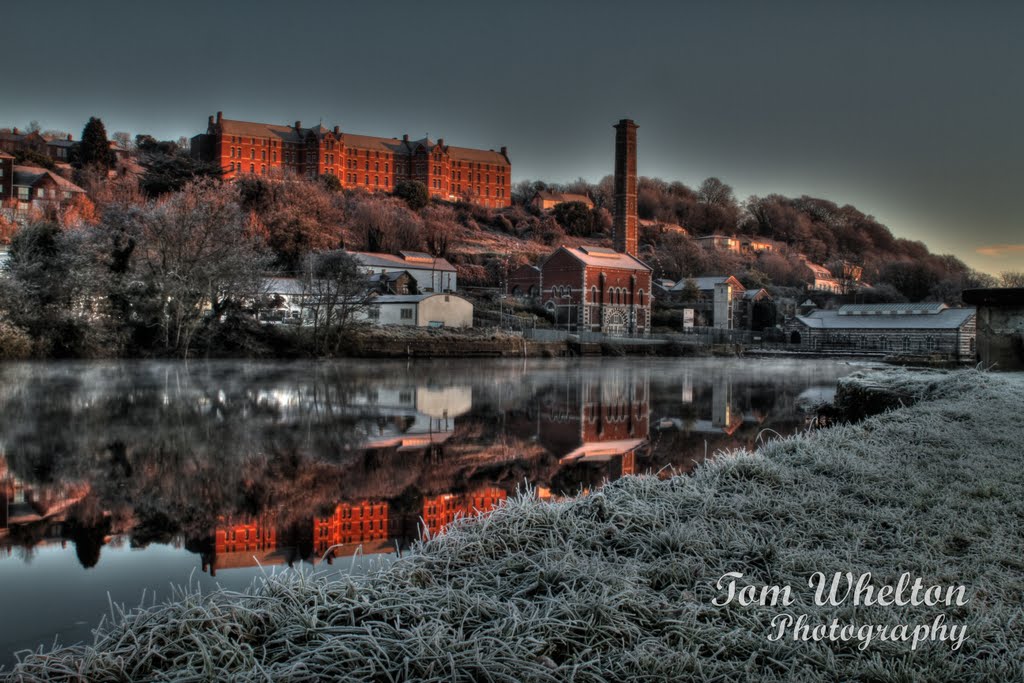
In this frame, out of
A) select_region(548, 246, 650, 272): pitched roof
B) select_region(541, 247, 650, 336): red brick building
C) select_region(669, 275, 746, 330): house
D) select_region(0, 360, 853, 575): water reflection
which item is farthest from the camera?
select_region(669, 275, 746, 330): house

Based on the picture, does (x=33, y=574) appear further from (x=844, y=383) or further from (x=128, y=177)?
(x=128, y=177)

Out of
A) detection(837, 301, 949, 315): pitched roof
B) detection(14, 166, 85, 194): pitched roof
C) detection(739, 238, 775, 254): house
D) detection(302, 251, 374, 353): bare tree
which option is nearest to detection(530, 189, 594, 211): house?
detection(739, 238, 775, 254): house

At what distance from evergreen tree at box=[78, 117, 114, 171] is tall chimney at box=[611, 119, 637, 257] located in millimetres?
50867

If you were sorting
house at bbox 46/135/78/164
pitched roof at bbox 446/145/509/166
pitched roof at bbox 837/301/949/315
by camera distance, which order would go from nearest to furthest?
pitched roof at bbox 837/301/949/315 < house at bbox 46/135/78/164 < pitched roof at bbox 446/145/509/166

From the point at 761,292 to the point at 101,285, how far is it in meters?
56.0

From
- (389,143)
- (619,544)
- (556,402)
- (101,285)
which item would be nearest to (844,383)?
(556,402)

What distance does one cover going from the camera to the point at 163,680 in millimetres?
2447

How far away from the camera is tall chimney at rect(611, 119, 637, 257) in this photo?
61.8 m

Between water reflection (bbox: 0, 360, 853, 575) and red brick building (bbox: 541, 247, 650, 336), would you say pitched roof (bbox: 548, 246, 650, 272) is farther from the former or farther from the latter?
water reflection (bbox: 0, 360, 853, 575)

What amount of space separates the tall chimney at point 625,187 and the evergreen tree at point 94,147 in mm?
50867

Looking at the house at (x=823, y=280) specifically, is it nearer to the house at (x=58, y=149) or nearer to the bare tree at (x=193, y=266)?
the bare tree at (x=193, y=266)

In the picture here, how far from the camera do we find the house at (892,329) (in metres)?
51.6

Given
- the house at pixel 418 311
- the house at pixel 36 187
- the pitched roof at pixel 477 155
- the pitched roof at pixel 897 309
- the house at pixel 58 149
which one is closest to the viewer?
the house at pixel 418 311

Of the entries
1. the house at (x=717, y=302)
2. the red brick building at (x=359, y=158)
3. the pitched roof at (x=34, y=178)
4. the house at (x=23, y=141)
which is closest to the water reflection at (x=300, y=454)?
the house at (x=717, y=302)
